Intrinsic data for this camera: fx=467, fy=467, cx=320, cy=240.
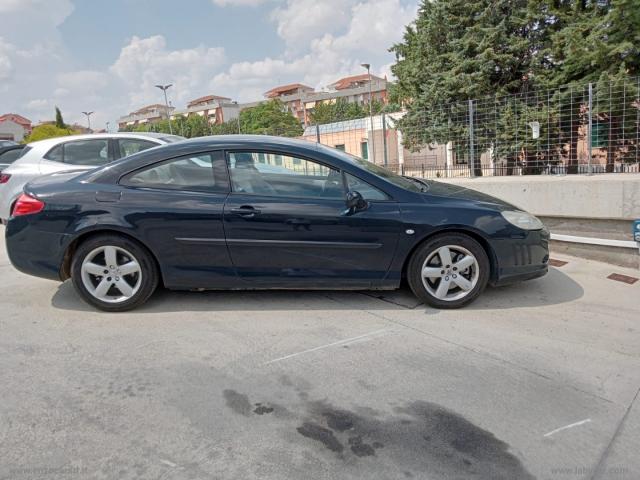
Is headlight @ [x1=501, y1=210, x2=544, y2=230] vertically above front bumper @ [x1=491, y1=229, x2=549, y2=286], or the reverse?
headlight @ [x1=501, y1=210, x2=544, y2=230]

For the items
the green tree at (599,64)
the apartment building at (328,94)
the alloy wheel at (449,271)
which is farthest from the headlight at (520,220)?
the apartment building at (328,94)

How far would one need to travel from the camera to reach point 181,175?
393 cm

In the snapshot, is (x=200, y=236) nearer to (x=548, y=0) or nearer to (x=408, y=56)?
(x=548, y=0)

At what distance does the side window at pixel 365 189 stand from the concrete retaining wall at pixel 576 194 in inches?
127

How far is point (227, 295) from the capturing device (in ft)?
14.2

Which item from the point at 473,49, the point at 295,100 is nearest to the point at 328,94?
the point at 295,100

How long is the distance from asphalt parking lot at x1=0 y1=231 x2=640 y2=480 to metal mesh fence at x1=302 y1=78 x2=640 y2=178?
3.18 m

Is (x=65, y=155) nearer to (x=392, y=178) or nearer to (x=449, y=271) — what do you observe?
(x=392, y=178)

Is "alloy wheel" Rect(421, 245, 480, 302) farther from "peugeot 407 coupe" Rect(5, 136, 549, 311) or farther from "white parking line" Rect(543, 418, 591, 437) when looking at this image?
"white parking line" Rect(543, 418, 591, 437)

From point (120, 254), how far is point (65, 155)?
383 cm

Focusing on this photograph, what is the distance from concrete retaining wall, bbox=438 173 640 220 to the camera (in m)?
5.53

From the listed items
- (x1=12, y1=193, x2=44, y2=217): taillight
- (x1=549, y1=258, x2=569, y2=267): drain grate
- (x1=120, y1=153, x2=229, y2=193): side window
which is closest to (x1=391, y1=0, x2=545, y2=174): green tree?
(x1=549, y1=258, x2=569, y2=267): drain grate

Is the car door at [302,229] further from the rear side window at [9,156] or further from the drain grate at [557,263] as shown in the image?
the rear side window at [9,156]

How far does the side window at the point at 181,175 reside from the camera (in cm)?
390
